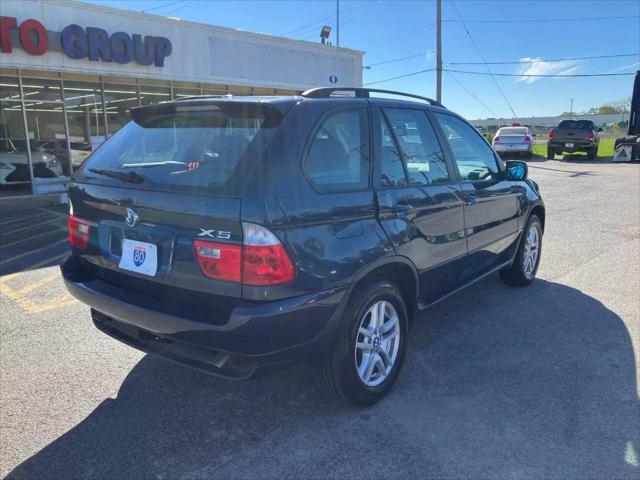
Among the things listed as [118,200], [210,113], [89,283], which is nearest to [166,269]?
[118,200]

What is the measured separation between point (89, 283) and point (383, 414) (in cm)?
191

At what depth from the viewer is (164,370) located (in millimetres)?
3398

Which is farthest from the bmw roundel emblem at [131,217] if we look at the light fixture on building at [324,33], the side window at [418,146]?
the light fixture on building at [324,33]

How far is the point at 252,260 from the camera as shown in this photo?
2.30 metres

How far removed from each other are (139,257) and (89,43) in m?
11.2

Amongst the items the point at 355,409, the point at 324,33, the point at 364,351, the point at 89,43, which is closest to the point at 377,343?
the point at 364,351

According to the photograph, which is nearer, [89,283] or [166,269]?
[166,269]

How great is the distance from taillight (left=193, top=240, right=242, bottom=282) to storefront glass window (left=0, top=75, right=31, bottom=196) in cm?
1163

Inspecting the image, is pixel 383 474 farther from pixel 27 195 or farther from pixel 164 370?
pixel 27 195

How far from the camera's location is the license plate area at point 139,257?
259 centimetres

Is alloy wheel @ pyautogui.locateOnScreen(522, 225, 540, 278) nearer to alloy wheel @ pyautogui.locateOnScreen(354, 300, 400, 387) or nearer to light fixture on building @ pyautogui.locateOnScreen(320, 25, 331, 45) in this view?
alloy wheel @ pyautogui.locateOnScreen(354, 300, 400, 387)

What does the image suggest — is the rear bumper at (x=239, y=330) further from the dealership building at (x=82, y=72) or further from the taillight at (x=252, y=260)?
the dealership building at (x=82, y=72)

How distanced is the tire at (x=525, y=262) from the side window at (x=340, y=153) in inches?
106

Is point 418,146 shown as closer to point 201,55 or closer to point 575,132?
point 201,55
